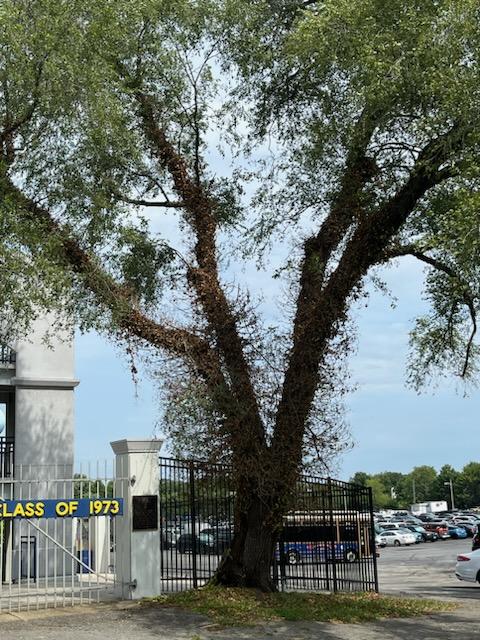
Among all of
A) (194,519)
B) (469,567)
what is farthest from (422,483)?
(194,519)

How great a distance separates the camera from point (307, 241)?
54.6ft

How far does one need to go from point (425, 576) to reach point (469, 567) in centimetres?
833

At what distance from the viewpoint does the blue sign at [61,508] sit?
13.6 metres

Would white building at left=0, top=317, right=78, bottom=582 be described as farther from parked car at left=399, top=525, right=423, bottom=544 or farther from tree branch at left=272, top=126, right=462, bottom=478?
parked car at left=399, top=525, right=423, bottom=544

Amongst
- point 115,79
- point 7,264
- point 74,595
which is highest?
point 115,79

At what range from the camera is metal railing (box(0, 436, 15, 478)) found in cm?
2352

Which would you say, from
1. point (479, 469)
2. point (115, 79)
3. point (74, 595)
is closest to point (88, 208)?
point (115, 79)

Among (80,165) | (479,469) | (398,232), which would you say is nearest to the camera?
(80,165)

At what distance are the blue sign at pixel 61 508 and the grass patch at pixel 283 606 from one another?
1717mm

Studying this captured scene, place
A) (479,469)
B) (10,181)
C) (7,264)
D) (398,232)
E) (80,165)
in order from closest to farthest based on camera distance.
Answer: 1. (7,264)
2. (10,181)
3. (80,165)
4. (398,232)
5. (479,469)

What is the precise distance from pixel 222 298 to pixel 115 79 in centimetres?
446

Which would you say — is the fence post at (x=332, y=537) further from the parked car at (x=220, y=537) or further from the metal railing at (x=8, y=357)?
the metal railing at (x=8, y=357)

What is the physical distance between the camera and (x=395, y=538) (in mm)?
58531

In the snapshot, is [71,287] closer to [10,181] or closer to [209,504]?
[10,181]
